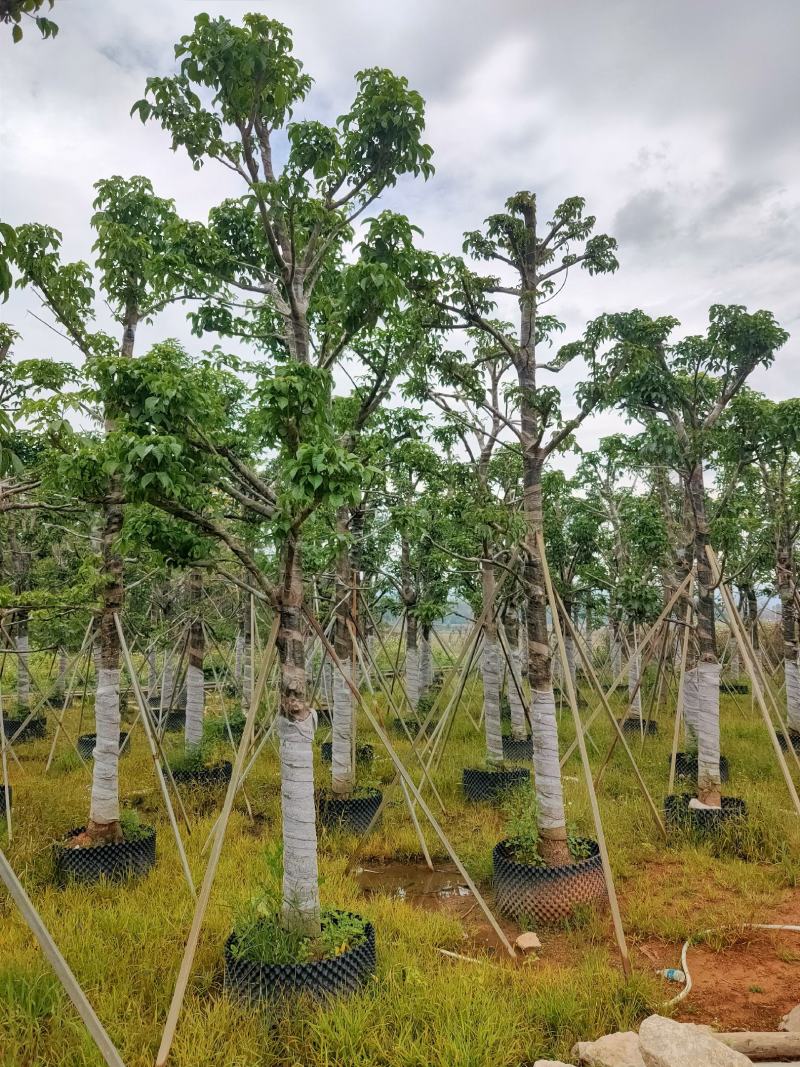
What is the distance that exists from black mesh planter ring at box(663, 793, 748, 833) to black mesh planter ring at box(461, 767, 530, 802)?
7.07 feet

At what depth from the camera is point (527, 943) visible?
562 centimetres

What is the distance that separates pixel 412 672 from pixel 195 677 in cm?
734

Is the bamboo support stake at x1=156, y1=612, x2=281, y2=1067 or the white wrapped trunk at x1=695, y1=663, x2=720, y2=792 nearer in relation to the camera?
the bamboo support stake at x1=156, y1=612, x2=281, y2=1067

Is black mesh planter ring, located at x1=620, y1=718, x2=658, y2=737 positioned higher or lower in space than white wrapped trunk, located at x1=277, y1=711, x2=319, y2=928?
lower

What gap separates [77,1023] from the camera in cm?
407

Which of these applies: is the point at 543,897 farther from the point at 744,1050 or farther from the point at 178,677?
the point at 178,677

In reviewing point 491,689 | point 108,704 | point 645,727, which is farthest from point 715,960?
point 645,727

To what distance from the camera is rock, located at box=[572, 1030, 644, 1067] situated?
375 centimetres

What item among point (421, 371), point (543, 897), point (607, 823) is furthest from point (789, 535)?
point (543, 897)

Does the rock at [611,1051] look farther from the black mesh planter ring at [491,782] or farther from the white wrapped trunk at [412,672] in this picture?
the white wrapped trunk at [412,672]

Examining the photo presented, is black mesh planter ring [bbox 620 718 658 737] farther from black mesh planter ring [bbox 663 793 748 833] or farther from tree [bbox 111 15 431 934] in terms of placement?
tree [bbox 111 15 431 934]

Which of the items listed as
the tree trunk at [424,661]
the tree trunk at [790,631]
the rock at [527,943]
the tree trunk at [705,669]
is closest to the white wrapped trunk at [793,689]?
the tree trunk at [790,631]

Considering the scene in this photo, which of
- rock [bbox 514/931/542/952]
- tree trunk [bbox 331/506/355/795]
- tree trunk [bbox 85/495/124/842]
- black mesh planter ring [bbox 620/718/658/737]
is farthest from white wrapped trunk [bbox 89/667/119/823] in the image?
black mesh planter ring [bbox 620/718/658/737]

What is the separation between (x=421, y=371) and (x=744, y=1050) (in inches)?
290
